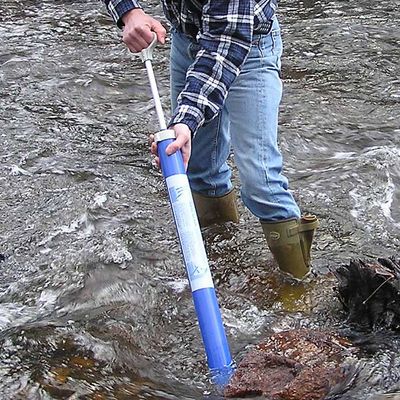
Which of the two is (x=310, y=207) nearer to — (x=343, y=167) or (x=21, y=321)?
(x=343, y=167)

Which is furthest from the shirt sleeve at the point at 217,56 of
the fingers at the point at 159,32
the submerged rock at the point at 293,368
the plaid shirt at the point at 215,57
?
the submerged rock at the point at 293,368

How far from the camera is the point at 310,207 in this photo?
16.5 feet

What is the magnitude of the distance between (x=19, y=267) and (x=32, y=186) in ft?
3.49

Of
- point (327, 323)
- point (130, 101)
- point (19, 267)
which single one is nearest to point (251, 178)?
point (327, 323)

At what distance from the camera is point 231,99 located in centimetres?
386

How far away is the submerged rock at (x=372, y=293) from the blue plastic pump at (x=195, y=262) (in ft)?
2.46

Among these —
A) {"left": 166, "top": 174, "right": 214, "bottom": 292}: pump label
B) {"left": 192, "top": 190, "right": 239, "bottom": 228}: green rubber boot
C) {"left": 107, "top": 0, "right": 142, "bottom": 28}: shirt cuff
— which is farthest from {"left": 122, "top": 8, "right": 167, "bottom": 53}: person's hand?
{"left": 192, "top": 190, "right": 239, "bottom": 228}: green rubber boot

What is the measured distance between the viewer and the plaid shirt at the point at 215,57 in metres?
3.36

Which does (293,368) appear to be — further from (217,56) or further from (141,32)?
(141,32)

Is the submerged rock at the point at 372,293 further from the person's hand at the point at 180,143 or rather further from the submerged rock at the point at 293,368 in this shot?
the person's hand at the point at 180,143

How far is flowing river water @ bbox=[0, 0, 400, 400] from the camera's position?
339 cm

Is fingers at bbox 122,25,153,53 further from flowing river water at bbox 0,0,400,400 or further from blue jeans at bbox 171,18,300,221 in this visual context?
flowing river water at bbox 0,0,400,400

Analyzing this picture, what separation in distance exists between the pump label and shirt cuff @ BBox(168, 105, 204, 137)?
227mm

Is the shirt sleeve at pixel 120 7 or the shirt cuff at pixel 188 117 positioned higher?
the shirt sleeve at pixel 120 7
